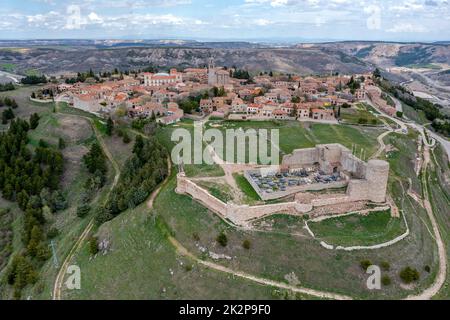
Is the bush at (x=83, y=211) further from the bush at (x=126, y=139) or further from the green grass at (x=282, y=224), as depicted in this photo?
the green grass at (x=282, y=224)

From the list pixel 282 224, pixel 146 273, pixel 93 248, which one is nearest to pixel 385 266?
pixel 282 224

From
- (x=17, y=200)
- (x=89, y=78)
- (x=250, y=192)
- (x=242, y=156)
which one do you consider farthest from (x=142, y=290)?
(x=89, y=78)

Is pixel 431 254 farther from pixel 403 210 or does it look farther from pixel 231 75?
pixel 231 75

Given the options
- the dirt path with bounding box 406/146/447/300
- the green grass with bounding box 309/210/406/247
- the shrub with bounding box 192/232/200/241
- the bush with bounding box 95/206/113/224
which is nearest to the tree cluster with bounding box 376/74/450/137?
the dirt path with bounding box 406/146/447/300

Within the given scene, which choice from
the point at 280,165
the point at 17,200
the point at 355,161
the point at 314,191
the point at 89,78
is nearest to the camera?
the point at 314,191

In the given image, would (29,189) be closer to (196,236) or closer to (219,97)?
(196,236)

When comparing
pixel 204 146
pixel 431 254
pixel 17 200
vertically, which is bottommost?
pixel 17 200

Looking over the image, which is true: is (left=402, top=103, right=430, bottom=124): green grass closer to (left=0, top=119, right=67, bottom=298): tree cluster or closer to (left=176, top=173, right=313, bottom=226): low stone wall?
(left=176, top=173, right=313, bottom=226): low stone wall
